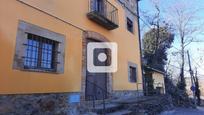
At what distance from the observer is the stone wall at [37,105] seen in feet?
16.5

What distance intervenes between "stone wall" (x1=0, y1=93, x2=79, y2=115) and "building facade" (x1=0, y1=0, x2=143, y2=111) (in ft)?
0.25

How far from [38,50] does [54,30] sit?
850 millimetres

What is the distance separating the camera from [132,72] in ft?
39.1

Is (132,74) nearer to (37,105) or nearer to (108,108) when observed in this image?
(108,108)

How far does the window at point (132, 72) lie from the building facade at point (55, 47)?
2.29ft

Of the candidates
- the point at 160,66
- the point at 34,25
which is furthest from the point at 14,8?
the point at 160,66

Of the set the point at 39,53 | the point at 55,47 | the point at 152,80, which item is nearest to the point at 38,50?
the point at 39,53

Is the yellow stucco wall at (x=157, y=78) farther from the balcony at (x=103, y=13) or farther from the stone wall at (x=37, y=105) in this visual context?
the stone wall at (x=37, y=105)

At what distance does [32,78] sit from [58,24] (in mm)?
2044

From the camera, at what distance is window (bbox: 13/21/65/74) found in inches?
→ 219

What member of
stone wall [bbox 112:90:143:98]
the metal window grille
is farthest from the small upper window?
the metal window grille

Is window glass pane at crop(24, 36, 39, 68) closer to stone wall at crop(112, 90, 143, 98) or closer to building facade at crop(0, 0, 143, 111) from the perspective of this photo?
building facade at crop(0, 0, 143, 111)

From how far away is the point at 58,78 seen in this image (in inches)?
257


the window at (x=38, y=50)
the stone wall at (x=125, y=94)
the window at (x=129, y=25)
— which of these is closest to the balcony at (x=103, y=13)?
the window at (x=129, y=25)
